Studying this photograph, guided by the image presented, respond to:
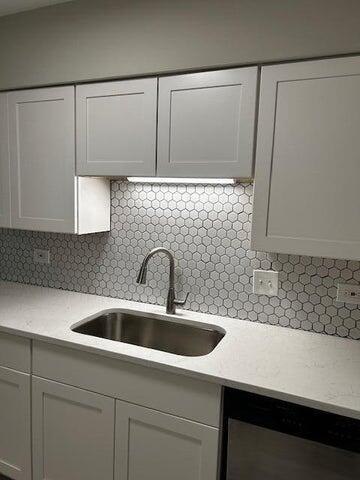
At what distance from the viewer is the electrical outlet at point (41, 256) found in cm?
227

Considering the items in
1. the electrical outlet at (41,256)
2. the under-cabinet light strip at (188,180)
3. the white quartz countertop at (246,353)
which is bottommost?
the white quartz countertop at (246,353)

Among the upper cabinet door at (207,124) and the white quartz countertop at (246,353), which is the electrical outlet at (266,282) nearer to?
the white quartz countertop at (246,353)

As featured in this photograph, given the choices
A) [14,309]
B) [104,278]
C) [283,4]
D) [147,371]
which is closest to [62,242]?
[104,278]

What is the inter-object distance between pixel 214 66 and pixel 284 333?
1.20 m

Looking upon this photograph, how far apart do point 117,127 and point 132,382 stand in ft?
3.61

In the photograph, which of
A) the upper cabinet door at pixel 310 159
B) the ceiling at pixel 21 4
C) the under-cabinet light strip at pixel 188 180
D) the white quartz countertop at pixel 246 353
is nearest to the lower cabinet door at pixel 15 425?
the white quartz countertop at pixel 246 353

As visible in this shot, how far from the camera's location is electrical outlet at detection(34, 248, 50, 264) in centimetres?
227

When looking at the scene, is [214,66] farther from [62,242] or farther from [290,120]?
[62,242]

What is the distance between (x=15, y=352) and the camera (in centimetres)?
164

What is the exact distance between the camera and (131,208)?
1.99 m

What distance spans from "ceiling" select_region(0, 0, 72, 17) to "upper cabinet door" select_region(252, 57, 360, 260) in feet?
3.72

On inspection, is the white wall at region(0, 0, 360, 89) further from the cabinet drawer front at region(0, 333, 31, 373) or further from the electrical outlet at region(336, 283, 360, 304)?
the cabinet drawer front at region(0, 333, 31, 373)

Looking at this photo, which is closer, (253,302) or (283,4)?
(283,4)

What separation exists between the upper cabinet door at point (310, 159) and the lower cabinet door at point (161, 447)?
761mm
